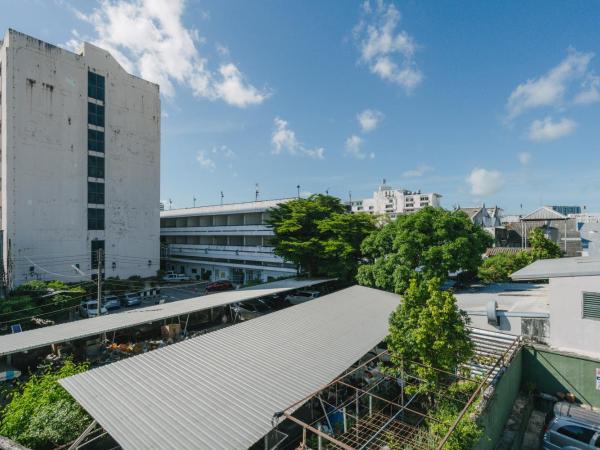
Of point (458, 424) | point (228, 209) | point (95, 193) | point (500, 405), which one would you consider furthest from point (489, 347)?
point (95, 193)

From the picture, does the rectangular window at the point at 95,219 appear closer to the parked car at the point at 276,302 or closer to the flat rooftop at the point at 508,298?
the parked car at the point at 276,302

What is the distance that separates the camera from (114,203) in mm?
33562

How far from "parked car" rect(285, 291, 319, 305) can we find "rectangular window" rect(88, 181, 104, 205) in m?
22.7

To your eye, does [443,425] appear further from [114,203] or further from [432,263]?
[114,203]

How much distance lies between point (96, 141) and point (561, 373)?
38684mm

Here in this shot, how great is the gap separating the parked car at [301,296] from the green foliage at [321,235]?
5.78ft

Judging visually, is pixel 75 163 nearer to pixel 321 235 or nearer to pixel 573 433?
pixel 321 235

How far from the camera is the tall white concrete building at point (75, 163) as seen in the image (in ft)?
89.1

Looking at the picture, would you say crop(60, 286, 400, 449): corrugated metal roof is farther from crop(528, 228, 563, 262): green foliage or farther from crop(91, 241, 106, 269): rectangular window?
crop(91, 241, 106, 269): rectangular window

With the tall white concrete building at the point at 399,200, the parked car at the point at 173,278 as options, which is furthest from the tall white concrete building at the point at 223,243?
the tall white concrete building at the point at 399,200

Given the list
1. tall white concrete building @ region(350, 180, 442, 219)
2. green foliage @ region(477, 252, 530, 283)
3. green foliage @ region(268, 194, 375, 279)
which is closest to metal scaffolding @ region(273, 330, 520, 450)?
green foliage @ region(268, 194, 375, 279)

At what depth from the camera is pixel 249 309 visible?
70.4 feet

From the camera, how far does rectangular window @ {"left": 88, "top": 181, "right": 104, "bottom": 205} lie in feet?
104

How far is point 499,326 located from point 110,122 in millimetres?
37178
